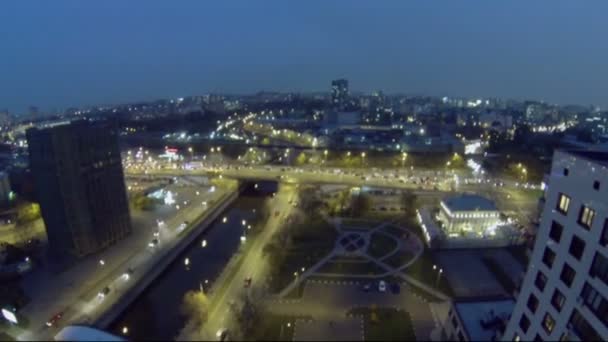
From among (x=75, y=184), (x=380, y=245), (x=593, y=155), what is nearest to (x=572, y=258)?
(x=593, y=155)

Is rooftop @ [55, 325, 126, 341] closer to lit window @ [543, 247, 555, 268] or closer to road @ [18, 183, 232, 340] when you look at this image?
road @ [18, 183, 232, 340]

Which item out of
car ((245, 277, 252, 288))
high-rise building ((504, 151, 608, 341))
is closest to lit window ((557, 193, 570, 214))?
high-rise building ((504, 151, 608, 341))

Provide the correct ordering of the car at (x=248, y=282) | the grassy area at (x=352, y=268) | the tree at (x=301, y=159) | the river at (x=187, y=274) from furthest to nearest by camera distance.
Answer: the tree at (x=301, y=159)
the grassy area at (x=352, y=268)
the car at (x=248, y=282)
the river at (x=187, y=274)

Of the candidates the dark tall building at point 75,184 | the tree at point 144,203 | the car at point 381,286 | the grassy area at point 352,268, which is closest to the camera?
the car at point 381,286

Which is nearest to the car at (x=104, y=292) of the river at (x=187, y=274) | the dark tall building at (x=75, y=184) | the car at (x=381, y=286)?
the river at (x=187, y=274)

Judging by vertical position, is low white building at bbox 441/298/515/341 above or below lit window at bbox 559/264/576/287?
below

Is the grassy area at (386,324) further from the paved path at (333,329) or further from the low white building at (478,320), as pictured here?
the low white building at (478,320)

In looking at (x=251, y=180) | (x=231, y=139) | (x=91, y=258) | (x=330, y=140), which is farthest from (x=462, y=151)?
(x=91, y=258)
